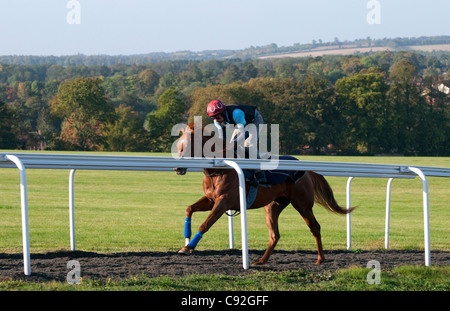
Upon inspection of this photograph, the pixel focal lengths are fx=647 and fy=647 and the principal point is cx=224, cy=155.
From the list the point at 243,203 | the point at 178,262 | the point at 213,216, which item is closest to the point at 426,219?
the point at 243,203

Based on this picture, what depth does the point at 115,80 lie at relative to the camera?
11506 cm

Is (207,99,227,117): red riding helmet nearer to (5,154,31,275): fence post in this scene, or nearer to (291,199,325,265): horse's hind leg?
(291,199,325,265): horse's hind leg

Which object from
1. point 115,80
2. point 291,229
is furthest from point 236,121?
point 115,80

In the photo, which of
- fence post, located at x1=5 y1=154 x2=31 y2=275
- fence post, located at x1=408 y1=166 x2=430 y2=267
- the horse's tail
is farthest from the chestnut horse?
fence post, located at x1=5 y1=154 x2=31 y2=275

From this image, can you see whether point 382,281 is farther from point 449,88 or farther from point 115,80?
point 115,80

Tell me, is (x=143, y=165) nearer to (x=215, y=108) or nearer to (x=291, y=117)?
(x=215, y=108)

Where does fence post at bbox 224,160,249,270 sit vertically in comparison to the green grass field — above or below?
above

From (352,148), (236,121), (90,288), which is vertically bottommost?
(352,148)

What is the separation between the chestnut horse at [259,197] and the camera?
712 centimetres

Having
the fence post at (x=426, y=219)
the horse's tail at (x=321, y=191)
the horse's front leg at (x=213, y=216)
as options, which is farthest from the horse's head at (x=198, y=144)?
the fence post at (x=426, y=219)

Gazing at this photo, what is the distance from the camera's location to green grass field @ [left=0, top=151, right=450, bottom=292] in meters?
11.1

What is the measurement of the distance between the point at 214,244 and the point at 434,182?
24.2m

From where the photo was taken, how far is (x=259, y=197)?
298 inches

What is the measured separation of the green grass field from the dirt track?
138 centimetres
